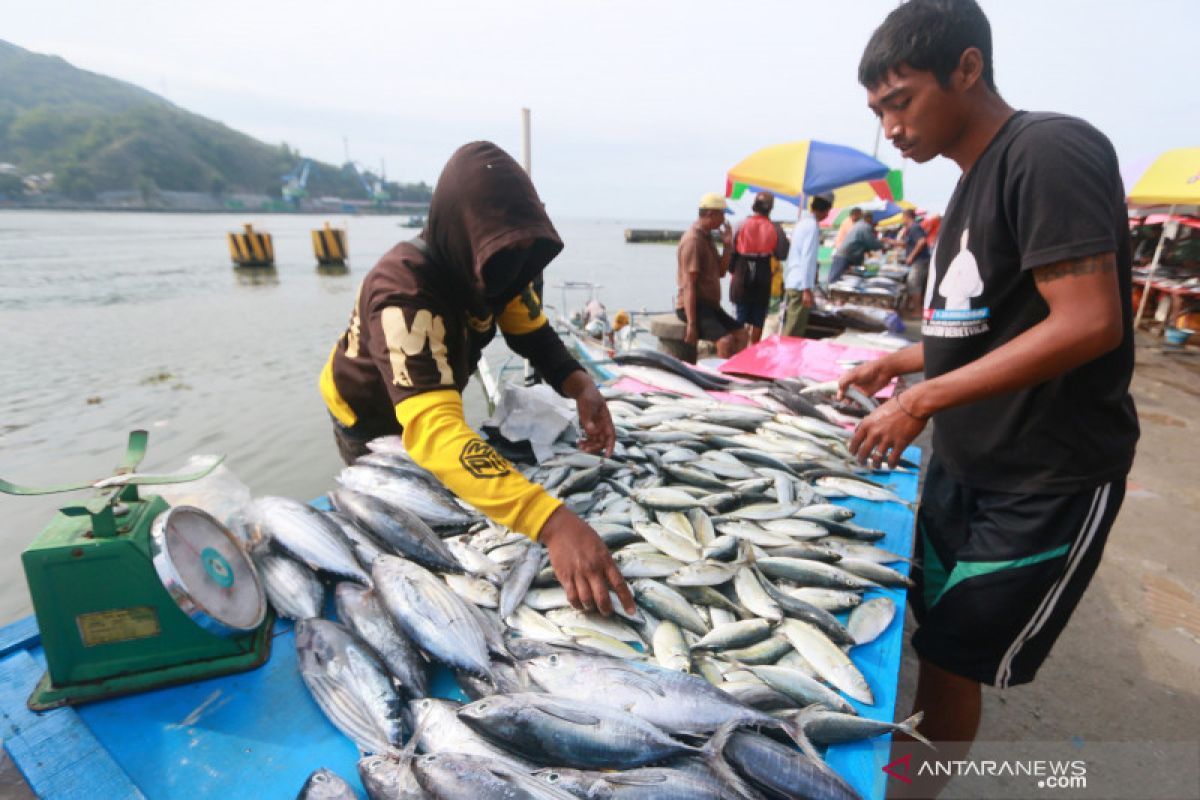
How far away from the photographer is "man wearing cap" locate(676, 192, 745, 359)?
25.1 ft

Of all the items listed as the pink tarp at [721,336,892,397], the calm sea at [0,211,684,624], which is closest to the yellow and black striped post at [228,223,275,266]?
the calm sea at [0,211,684,624]

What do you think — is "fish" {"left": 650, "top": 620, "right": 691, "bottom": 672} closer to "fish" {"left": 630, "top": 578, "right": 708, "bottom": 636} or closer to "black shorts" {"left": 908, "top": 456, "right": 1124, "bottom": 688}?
"fish" {"left": 630, "top": 578, "right": 708, "bottom": 636}

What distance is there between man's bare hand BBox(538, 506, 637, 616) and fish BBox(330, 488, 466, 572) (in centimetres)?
53

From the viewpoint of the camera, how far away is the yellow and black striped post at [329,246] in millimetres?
33975

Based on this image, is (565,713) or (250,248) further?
(250,248)

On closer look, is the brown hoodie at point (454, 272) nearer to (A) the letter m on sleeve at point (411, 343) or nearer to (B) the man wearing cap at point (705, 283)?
(A) the letter m on sleeve at point (411, 343)

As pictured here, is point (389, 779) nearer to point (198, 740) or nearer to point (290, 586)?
point (198, 740)

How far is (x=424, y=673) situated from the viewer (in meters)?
1.72

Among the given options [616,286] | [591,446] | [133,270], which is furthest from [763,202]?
[133,270]

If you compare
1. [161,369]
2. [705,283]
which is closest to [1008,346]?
[705,283]

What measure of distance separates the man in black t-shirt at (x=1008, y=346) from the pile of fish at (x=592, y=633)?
39 cm

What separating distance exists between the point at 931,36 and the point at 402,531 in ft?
8.22

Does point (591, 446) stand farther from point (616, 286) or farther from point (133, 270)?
point (133, 270)

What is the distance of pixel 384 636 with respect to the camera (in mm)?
1774
